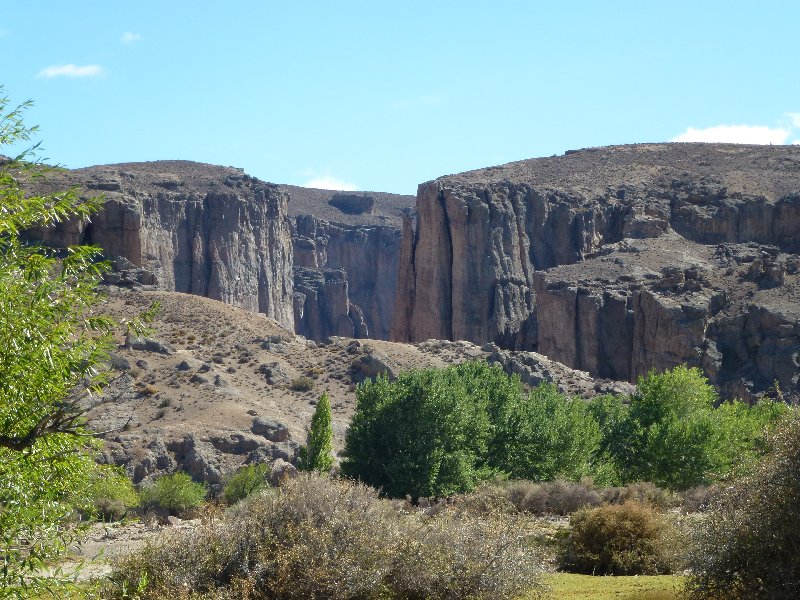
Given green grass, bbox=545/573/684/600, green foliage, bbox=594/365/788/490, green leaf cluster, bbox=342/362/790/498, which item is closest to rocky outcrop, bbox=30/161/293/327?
green leaf cluster, bbox=342/362/790/498

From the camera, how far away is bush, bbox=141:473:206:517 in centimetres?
5062

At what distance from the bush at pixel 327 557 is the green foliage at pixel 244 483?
25.8 meters

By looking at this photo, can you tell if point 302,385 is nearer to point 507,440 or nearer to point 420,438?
point 507,440

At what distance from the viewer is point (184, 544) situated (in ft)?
77.3

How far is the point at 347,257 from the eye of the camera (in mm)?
172000

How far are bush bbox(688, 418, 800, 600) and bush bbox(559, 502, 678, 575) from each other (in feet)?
21.7

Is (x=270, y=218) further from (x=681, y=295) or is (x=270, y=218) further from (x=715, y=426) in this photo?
(x=715, y=426)

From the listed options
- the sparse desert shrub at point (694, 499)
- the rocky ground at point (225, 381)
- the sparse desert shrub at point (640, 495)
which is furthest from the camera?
the rocky ground at point (225, 381)

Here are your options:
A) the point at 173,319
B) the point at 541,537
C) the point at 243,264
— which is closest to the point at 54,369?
the point at 541,537

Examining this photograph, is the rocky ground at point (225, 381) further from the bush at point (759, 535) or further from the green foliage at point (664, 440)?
the bush at point (759, 535)

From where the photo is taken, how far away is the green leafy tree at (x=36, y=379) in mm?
15297

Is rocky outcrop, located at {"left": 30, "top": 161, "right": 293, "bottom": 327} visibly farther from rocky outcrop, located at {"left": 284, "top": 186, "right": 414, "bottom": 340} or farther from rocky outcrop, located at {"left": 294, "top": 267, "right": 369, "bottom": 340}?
rocky outcrop, located at {"left": 284, "top": 186, "right": 414, "bottom": 340}

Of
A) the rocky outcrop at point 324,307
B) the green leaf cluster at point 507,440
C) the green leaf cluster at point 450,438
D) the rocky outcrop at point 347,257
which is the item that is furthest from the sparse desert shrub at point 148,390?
the rocky outcrop at point 347,257

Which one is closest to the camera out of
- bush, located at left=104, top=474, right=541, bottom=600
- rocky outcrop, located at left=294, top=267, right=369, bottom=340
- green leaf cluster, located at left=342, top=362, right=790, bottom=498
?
bush, located at left=104, top=474, right=541, bottom=600
